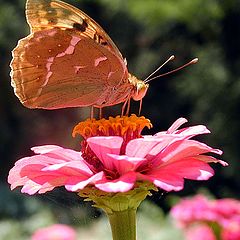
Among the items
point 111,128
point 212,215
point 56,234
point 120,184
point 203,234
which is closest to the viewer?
point 120,184

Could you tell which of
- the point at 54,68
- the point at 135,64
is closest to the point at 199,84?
the point at 135,64

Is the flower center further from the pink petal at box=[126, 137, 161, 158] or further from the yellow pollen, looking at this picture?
the pink petal at box=[126, 137, 161, 158]

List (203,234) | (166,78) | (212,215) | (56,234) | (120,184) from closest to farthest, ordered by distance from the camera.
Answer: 1. (120,184)
2. (203,234)
3. (212,215)
4. (56,234)
5. (166,78)

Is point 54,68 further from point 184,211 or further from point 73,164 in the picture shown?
point 184,211

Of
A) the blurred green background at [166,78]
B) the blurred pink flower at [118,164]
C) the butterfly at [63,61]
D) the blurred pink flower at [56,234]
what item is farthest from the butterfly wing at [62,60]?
the blurred green background at [166,78]

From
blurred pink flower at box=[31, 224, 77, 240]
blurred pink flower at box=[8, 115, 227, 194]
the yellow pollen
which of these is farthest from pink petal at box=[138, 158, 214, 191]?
blurred pink flower at box=[31, 224, 77, 240]

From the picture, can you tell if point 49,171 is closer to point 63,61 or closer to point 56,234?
point 63,61

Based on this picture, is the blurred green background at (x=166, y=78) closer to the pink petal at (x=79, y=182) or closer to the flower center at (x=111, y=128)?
the flower center at (x=111, y=128)

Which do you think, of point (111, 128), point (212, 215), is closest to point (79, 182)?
point (111, 128)
